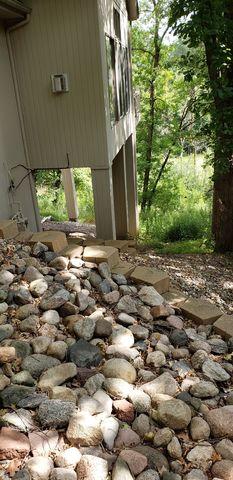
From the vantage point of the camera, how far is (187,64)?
5.39 m

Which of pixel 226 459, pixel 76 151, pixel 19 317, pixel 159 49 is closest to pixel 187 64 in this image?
pixel 76 151

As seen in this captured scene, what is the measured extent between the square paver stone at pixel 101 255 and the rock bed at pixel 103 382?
17 cm

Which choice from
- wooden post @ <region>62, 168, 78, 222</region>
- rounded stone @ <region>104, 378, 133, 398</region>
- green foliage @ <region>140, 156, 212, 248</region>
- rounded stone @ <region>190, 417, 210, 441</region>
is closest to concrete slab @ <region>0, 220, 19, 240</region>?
rounded stone @ <region>104, 378, 133, 398</region>

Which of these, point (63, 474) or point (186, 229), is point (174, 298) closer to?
point (63, 474)

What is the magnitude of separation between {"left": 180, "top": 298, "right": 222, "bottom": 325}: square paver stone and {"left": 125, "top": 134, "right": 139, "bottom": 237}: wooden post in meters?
5.83

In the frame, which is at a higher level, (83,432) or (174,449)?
(83,432)

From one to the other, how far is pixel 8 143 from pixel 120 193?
3627mm

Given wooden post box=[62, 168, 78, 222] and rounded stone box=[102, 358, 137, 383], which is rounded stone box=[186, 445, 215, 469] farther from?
wooden post box=[62, 168, 78, 222]

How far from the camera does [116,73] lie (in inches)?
244

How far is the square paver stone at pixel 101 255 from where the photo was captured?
11.3 ft

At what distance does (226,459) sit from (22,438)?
1.00m

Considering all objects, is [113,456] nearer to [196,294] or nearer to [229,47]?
[196,294]

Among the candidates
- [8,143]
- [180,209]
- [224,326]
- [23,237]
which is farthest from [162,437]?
[180,209]

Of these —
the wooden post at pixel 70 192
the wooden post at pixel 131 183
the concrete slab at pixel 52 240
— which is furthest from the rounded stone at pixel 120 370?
the wooden post at pixel 70 192
